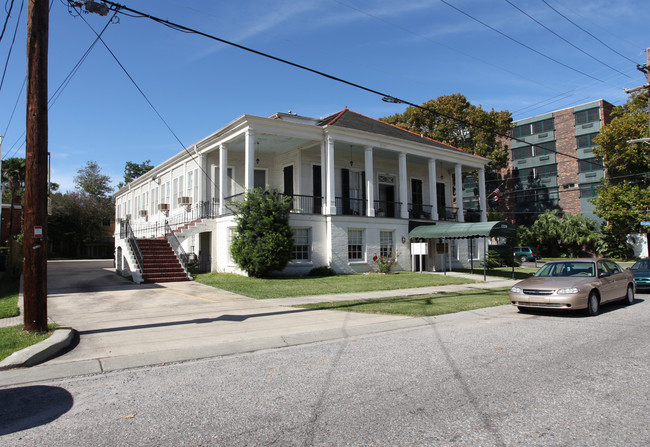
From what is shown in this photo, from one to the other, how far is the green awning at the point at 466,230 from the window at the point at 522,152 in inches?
1238

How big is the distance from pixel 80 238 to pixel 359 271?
138 feet

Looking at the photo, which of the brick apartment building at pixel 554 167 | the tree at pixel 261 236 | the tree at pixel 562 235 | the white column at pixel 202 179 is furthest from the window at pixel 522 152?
the tree at pixel 261 236

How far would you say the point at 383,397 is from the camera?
4594 millimetres

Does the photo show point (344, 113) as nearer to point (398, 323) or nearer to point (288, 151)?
point (288, 151)

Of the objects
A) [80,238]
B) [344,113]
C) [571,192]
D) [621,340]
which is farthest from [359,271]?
[80,238]

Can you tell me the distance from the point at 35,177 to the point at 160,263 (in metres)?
11.9

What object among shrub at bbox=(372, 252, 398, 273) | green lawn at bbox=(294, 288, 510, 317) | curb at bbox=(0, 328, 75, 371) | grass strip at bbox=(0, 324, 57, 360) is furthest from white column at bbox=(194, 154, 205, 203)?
curb at bbox=(0, 328, 75, 371)

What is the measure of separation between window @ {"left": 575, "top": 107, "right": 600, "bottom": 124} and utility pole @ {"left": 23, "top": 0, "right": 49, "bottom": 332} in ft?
161

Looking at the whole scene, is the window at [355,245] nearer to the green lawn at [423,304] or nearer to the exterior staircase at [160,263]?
the green lawn at [423,304]

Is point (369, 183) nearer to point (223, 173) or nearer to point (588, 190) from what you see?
point (223, 173)

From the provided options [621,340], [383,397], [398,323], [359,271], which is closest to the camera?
[383,397]

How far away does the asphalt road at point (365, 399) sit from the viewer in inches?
144

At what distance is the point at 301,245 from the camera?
68.6 feet

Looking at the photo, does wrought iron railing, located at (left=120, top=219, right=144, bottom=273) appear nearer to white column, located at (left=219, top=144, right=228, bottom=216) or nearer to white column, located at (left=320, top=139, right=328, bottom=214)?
white column, located at (left=219, top=144, right=228, bottom=216)
